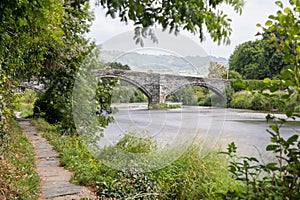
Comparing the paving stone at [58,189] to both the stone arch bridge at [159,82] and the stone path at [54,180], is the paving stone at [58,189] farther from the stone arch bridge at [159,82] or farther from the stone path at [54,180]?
the stone arch bridge at [159,82]

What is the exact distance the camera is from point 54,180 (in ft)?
8.82

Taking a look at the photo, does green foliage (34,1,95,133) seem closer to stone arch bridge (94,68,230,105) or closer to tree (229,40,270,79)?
stone arch bridge (94,68,230,105)

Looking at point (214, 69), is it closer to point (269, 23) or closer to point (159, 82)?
point (159, 82)

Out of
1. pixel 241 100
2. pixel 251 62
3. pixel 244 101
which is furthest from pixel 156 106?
pixel 251 62

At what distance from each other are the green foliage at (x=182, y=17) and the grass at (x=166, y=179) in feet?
5.55

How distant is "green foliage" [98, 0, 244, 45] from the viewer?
0.79 meters

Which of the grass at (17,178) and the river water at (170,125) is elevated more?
the river water at (170,125)

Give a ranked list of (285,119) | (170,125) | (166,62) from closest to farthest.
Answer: (285,119) < (166,62) < (170,125)

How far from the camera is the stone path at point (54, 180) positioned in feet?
7.59

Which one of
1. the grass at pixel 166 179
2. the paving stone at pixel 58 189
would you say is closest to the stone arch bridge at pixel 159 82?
the grass at pixel 166 179

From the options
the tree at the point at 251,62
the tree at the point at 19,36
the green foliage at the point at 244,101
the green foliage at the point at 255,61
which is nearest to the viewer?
the tree at the point at 19,36

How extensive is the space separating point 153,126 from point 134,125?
8.3 inches

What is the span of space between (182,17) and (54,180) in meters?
2.31

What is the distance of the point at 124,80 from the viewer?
160 inches
